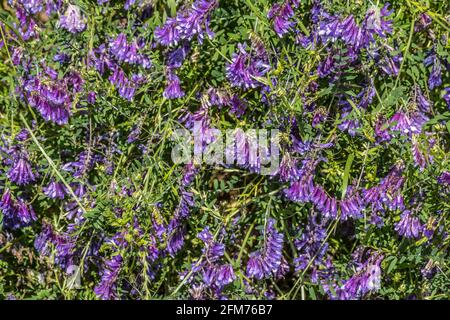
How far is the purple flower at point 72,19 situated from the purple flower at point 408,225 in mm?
1464

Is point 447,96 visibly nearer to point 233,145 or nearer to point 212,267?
point 233,145

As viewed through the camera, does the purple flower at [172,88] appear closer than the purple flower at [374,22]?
No

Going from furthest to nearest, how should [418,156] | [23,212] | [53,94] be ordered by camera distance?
[23,212] < [53,94] < [418,156]

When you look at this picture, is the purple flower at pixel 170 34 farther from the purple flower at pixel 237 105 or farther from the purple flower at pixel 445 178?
the purple flower at pixel 445 178

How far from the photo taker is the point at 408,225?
249 cm

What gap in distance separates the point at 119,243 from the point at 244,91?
0.78 metres

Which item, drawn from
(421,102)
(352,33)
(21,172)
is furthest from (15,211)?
(421,102)

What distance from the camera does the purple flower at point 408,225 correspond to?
97.7 inches

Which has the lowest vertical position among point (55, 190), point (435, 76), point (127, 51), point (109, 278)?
point (109, 278)

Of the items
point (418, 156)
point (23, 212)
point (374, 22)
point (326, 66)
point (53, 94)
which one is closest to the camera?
point (374, 22)

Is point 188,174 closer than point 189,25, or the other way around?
point 189,25

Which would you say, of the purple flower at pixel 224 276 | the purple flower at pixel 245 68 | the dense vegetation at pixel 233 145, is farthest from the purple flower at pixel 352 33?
the purple flower at pixel 224 276

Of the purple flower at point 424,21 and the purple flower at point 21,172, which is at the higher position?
the purple flower at point 424,21

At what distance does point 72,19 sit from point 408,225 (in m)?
1.53
